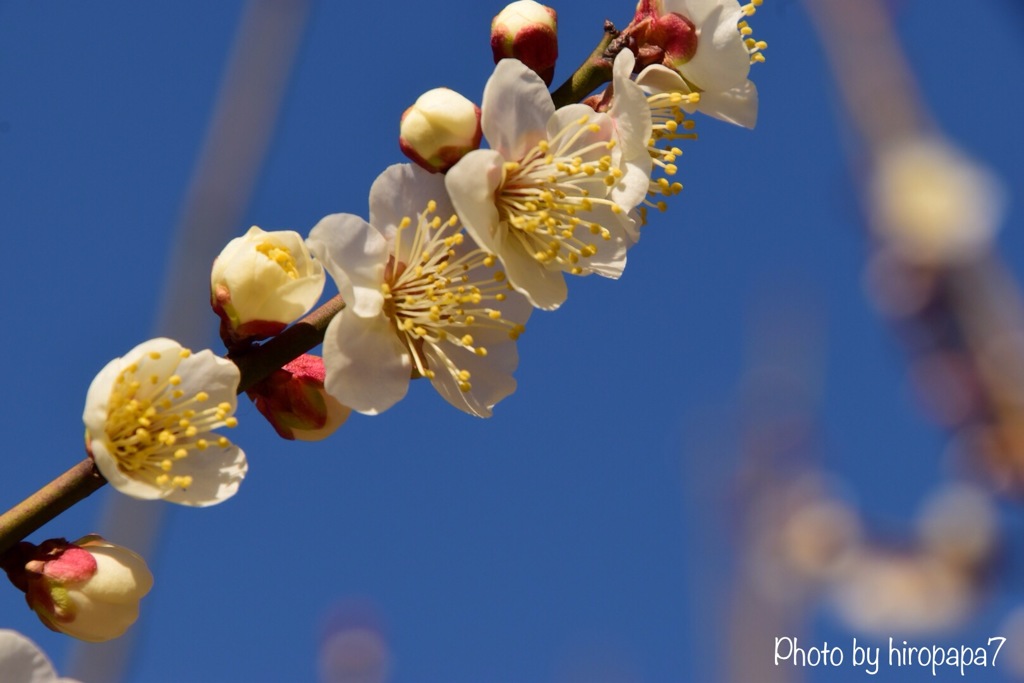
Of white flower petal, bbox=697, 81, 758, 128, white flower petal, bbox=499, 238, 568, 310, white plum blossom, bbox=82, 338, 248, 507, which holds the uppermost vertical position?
white flower petal, bbox=697, 81, 758, 128

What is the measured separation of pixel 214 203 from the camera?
1.39 m

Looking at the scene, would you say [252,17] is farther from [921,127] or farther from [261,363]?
[921,127]

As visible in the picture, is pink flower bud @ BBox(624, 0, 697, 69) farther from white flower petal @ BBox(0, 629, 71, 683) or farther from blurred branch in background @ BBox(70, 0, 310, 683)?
white flower petal @ BBox(0, 629, 71, 683)

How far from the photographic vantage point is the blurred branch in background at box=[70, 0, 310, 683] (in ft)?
4.26

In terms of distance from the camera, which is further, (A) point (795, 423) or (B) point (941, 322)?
(A) point (795, 423)

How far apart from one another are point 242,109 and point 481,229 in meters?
0.33

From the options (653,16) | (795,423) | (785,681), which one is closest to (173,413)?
(653,16)

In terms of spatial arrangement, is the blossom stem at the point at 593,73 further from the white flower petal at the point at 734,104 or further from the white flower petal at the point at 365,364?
the white flower petal at the point at 365,364

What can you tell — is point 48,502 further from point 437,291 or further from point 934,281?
point 934,281

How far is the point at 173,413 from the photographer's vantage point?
123cm

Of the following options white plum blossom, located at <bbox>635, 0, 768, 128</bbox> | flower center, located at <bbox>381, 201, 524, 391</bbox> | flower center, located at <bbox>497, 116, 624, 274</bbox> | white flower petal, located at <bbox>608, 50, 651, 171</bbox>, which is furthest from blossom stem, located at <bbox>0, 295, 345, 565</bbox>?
white plum blossom, located at <bbox>635, 0, 768, 128</bbox>

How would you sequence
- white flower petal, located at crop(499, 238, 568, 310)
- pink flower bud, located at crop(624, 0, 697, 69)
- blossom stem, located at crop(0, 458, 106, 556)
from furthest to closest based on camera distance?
pink flower bud, located at crop(624, 0, 697, 69) → white flower petal, located at crop(499, 238, 568, 310) → blossom stem, located at crop(0, 458, 106, 556)

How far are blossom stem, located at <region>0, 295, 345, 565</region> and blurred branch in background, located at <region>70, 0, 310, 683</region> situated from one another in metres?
0.07

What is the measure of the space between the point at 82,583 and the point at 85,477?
112 mm
